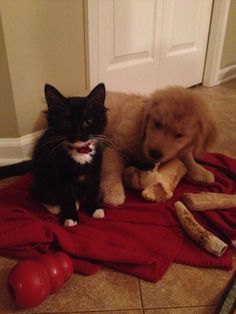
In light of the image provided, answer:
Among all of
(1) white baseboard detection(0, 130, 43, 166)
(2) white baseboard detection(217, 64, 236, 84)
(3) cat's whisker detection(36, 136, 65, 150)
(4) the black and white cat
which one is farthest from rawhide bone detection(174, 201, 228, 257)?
(2) white baseboard detection(217, 64, 236, 84)

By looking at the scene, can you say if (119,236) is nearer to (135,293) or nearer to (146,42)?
(135,293)

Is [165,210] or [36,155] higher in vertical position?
[36,155]

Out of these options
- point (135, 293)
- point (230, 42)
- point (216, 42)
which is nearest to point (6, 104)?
point (135, 293)

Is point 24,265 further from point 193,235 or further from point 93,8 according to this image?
point 93,8

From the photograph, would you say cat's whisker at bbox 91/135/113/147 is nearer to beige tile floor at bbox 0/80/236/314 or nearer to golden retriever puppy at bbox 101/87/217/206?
golden retriever puppy at bbox 101/87/217/206

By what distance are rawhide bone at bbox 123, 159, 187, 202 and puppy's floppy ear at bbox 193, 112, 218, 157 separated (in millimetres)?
133

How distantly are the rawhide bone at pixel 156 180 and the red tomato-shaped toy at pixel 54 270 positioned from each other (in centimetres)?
49

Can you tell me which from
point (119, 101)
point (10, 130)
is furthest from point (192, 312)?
point (10, 130)

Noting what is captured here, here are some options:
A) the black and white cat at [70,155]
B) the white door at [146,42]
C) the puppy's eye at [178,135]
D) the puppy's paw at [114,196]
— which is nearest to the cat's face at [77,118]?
the black and white cat at [70,155]

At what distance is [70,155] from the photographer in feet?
3.82

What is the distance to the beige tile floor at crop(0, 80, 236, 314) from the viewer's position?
93 cm

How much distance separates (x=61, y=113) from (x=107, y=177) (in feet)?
1.29

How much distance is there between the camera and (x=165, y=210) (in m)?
1.29

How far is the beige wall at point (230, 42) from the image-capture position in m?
2.71
